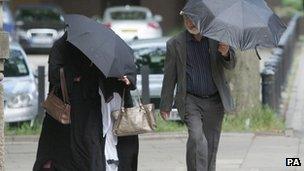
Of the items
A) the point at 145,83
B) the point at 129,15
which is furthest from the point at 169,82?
the point at 129,15

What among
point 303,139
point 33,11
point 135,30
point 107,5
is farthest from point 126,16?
point 303,139

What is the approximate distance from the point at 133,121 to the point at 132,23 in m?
21.5

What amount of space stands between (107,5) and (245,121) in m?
27.0

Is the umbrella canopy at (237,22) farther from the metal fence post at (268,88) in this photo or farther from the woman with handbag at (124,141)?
the metal fence post at (268,88)

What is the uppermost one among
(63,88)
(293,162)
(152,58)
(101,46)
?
(101,46)

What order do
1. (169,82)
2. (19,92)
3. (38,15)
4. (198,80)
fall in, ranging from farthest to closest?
(38,15), (19,92), (169,82), (198,80)

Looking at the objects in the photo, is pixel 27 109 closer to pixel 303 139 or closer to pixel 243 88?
pixel 243 88

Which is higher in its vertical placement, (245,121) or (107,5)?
(245,121)

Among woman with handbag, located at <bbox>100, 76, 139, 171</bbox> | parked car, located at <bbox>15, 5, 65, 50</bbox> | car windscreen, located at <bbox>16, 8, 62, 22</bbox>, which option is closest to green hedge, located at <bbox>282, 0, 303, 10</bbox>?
car windscreen, located at <bbox>16, 8, 62, 22</bbox>

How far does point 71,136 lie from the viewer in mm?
6707

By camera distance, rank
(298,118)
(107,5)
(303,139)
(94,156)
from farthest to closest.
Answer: (107,5), (298,118), (303,139), (94,156)

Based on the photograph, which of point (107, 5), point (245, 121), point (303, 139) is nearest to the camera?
point (303, 139)

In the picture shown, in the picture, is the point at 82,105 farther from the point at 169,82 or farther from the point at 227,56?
the point at 227,56

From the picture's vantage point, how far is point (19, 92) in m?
12.1
